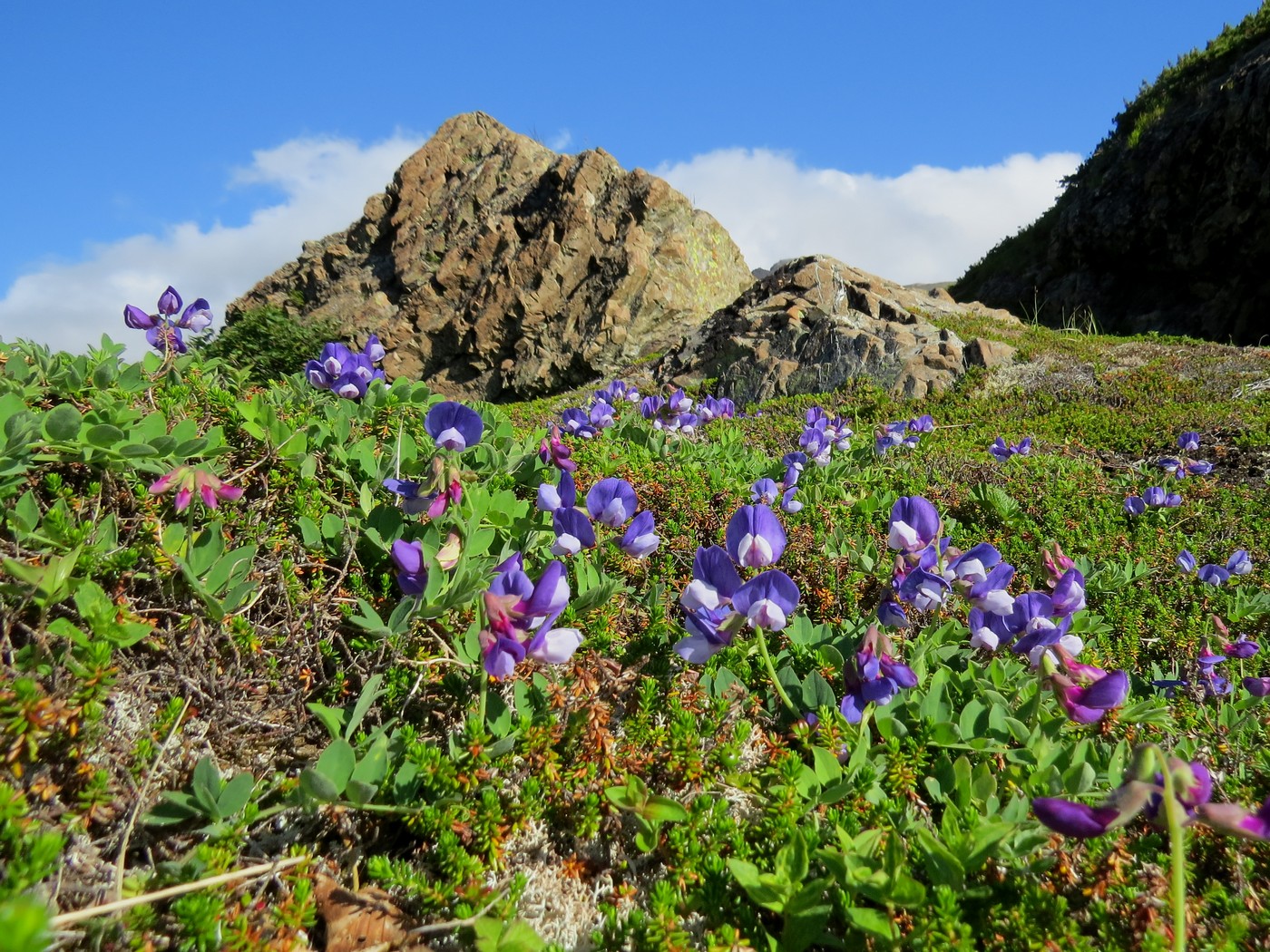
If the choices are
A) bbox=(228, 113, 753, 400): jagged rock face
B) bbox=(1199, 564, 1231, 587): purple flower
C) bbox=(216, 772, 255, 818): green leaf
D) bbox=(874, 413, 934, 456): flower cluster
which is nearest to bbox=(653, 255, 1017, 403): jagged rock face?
bbox=(228, 113, 753, 400): jagged rock face

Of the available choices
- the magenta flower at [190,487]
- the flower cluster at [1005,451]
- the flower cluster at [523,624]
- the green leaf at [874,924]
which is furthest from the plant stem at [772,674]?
the flower cluster at [1005,451]

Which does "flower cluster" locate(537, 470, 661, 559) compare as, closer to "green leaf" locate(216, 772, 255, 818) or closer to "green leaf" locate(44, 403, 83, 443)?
"green leaf" locate(216, 772, 255, 818)

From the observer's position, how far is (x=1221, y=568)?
3998 millimetres

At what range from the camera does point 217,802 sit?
1.48 meters

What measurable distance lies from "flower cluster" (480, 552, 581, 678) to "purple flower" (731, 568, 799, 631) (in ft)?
1.33

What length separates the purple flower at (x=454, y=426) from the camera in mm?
2318

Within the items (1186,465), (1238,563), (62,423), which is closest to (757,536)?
(62,423)

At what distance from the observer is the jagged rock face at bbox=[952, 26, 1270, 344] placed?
44.2ft

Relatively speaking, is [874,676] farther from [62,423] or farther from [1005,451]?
[1005,451]

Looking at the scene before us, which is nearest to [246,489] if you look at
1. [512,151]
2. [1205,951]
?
[1205,951]

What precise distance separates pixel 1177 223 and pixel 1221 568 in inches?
572

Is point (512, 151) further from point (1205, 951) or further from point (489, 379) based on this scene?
point (1205, 951)

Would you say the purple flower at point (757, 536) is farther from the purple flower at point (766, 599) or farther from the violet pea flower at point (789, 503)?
the violet pea flower at point (789, 503)

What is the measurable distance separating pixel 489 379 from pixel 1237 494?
1203 cm
